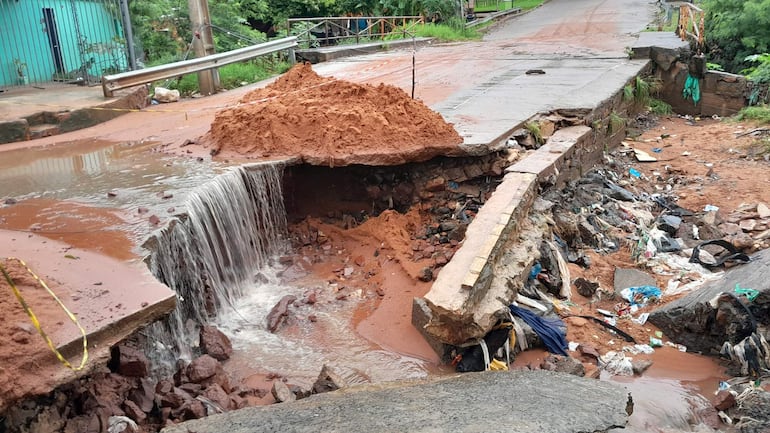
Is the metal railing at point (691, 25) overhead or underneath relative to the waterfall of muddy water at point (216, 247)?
overhead

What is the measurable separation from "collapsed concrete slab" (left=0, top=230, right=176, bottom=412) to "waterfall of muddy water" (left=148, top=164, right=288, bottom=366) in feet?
1.62

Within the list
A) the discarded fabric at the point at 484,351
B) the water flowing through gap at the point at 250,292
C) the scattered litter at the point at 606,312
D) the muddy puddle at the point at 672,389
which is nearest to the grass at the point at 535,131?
the scattered litter at the point at 606,312

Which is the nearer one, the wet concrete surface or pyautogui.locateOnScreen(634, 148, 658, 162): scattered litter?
the wet concrete surface

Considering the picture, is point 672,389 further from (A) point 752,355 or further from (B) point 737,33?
(B) point 737,33

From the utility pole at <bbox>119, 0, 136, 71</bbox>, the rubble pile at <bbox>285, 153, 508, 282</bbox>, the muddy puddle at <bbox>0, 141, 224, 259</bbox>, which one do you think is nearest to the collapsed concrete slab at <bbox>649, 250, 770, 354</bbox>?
the rubble pile at <bbox>285, 153, 508, 282</bbox>

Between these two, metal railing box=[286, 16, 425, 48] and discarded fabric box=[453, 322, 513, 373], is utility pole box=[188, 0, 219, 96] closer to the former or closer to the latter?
metal railing box=[286, 16, 425, 48]

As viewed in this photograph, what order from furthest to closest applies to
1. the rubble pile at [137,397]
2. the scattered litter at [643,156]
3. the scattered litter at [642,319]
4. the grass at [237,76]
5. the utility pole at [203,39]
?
the grass at [237,76], the utility pole at [203,39], the scattered litter at [643,156], the scattered litter at [642,319], the rubble pile at [137,397]

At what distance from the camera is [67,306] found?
11.6ft

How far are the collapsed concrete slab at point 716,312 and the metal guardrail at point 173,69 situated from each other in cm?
810

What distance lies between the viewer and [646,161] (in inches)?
392

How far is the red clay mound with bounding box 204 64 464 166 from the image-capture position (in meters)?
6.58

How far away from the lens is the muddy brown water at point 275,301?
4.45 metres

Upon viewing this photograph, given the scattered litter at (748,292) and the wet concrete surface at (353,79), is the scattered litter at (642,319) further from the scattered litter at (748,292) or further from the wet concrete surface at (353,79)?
the wet concrete surface at (353,79)

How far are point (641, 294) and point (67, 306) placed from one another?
4839mm
